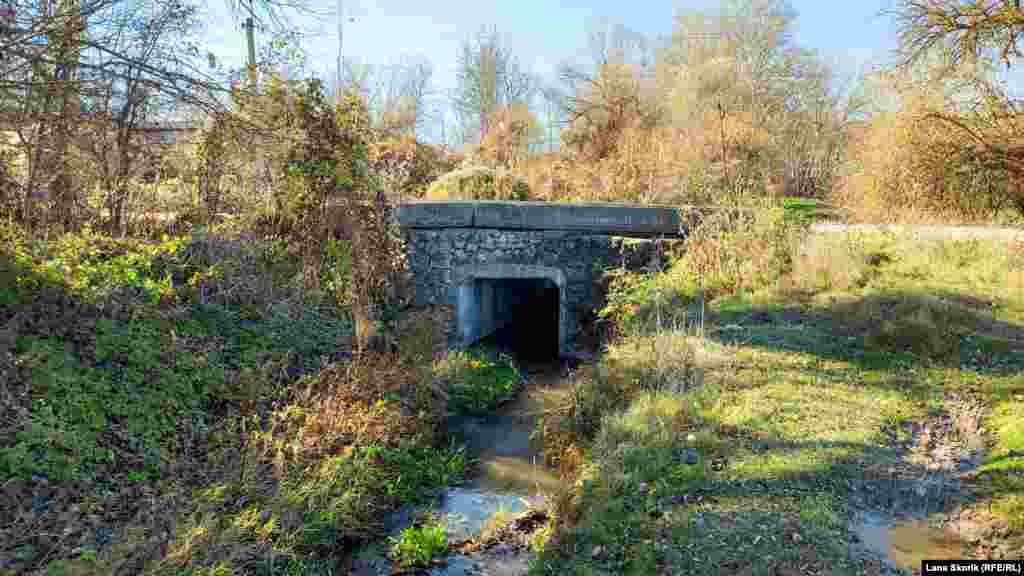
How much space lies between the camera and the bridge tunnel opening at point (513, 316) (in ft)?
36.0

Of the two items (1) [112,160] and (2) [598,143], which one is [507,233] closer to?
(1) [112,160]

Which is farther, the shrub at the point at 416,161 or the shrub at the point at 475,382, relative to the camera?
the shrub at the point at 416,161

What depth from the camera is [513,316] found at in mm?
14211

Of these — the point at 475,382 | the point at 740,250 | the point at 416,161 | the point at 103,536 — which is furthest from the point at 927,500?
the point at 416,161

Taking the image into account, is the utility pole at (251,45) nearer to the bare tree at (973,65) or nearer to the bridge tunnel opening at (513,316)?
the bridge tunnel opening at (513,316)

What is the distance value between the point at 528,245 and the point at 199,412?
5.78m

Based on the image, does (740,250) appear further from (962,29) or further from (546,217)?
(962,29)

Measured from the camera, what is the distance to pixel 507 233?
1021 centimetres

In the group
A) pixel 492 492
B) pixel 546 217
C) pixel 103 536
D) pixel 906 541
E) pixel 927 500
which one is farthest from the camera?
pixel 546 217

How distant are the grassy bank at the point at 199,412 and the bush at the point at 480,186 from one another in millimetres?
5513

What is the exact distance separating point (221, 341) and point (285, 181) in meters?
2.10

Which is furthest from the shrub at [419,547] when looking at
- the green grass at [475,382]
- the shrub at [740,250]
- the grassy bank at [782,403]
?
the shrub at [740,250]

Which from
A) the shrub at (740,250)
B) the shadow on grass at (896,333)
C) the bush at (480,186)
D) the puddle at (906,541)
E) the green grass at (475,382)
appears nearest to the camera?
the puddle at (906,541)

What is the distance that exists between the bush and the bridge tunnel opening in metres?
1.95
